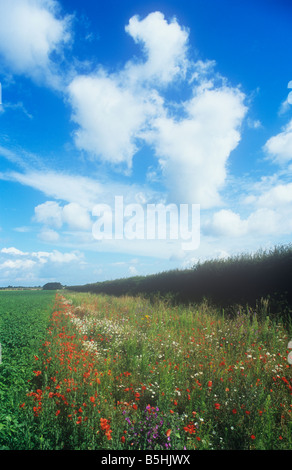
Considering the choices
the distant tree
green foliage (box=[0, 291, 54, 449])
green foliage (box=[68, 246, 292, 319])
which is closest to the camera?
green foliage (box=[0, 291, 54, 449])

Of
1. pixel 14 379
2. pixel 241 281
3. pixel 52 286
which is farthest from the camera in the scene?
pixel 52 286

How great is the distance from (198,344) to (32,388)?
372 centimetres

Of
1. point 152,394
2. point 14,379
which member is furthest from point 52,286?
point 152,394

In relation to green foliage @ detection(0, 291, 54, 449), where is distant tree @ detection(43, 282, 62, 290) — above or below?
below

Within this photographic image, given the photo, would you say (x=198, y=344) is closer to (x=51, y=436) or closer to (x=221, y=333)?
(x=221, y=333)

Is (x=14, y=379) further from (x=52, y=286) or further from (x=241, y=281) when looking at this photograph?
(x=52, y=286)

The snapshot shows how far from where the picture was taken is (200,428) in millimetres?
3229

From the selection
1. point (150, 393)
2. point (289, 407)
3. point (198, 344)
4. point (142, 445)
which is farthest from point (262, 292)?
point (142, 445)

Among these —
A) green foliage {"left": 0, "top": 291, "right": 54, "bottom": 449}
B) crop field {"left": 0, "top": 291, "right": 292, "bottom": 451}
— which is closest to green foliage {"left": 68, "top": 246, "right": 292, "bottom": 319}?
crop field {"left": 0, "top": 291, "right": 292, "bottom": 451}

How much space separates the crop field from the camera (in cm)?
311

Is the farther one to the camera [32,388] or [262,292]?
[262,292]

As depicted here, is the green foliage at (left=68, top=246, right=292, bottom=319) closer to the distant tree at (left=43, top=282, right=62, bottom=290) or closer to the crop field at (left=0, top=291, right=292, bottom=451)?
the crop field at (left=0, top=291, right=292, bottom=451)

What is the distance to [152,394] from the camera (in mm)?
4203

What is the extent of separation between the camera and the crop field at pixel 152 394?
311cm
